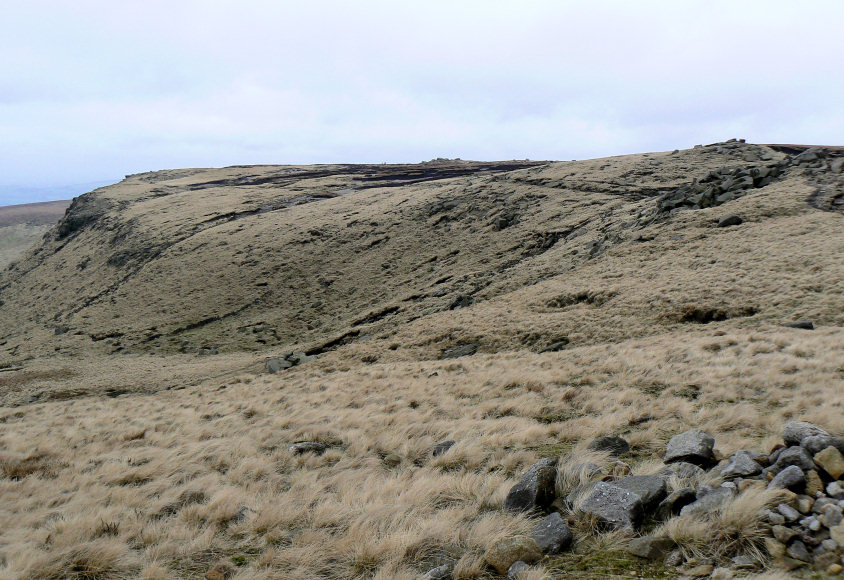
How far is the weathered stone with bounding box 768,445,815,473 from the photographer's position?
4.95 meters

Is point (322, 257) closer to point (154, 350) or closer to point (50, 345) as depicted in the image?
point (154, 350)

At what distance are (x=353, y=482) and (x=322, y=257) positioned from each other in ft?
135

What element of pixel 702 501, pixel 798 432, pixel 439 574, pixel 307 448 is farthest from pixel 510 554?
pixel 307 448

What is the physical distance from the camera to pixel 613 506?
5324 millimetres

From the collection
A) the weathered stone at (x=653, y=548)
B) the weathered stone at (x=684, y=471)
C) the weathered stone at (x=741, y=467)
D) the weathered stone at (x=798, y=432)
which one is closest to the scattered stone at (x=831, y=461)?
the weathered stone at (x=741, y=467)

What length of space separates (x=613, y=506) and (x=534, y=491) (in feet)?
3.17

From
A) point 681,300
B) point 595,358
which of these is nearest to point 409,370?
point 595,358

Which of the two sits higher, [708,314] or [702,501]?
[702,501]

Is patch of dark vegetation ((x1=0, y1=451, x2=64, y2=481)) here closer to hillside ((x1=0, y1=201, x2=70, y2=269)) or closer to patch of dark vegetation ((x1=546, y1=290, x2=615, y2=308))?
patch of dark vegetation ((x1=546, y1=290, x2=615, y2=308))

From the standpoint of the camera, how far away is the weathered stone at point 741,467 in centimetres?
534

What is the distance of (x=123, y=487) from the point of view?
26.9ft

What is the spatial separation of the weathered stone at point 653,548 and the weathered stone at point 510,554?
3.07 feet

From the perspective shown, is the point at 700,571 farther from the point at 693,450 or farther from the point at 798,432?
the point at 798,432

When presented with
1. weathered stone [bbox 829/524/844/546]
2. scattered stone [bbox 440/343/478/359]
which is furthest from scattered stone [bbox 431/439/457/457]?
scattered stone [bbox 440/343/478/359]
